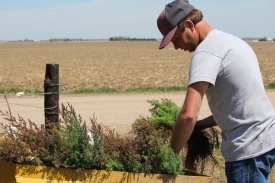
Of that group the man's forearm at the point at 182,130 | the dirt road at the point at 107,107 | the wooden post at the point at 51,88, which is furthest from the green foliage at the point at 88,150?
the dirt road at the point at 107,107

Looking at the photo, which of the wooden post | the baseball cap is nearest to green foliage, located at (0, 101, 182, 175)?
the baseball cap

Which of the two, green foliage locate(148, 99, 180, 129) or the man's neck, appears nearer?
the man's neck

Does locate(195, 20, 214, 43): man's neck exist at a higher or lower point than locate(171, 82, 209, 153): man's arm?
higher

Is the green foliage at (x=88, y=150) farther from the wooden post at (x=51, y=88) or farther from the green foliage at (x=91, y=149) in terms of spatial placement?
the wooden post at (x=51, y=88)

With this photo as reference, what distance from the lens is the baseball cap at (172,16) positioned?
250 cm

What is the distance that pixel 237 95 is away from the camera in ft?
8.00

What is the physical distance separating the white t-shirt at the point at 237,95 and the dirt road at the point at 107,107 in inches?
254

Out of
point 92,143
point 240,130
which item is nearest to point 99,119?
point 92,143

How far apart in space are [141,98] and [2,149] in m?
10.7

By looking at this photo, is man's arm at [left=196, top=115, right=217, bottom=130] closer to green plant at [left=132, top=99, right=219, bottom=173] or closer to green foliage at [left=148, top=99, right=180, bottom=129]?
green plant at [left=132, top=99, right=219, bottom=173]

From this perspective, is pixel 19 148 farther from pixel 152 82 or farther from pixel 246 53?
pixel 152 82

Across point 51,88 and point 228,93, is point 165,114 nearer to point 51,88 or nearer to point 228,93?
point 228,93

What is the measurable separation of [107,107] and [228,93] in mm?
9603

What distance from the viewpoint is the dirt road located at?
33.4 feet
